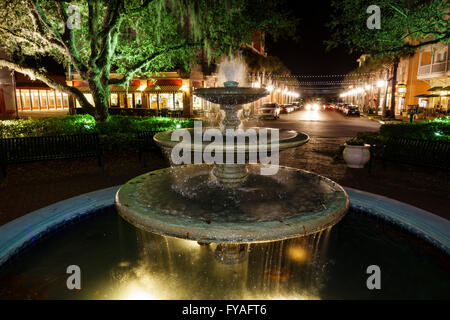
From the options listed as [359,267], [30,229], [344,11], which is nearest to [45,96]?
[344,11]

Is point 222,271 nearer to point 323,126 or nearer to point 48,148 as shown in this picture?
point 48,148

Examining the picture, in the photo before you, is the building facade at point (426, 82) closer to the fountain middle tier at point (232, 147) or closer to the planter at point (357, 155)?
the planter at point (357, 155)

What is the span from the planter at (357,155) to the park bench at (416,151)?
0.28 metres

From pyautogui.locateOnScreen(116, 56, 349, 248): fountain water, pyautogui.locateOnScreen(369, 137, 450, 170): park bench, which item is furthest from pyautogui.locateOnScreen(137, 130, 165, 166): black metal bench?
pyautogui.locateOnScreen(369, 137, 450, 170): park bench

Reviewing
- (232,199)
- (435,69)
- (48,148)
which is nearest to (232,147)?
(232,199)

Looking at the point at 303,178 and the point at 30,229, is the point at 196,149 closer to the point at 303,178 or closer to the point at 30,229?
the point at 303,178

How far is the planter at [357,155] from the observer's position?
32.6 feet

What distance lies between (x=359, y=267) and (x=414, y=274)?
69cm

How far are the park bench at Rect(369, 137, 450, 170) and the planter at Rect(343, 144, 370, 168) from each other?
0.92 feet

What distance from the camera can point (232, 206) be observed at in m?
4.21

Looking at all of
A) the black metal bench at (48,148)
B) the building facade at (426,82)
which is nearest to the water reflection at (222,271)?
the black metal bench at (48,148)

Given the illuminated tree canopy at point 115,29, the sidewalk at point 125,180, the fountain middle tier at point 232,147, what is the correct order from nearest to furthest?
the fountain middle tier at point 232,147 → the sidewalk at point 125,180 → the illuminated tree canopy at point 115,29

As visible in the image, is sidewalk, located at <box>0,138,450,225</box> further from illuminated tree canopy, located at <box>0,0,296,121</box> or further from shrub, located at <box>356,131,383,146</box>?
illuminated tree canopy, located at <box>0,0,296,121</box>

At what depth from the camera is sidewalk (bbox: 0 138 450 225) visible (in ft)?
22.1
